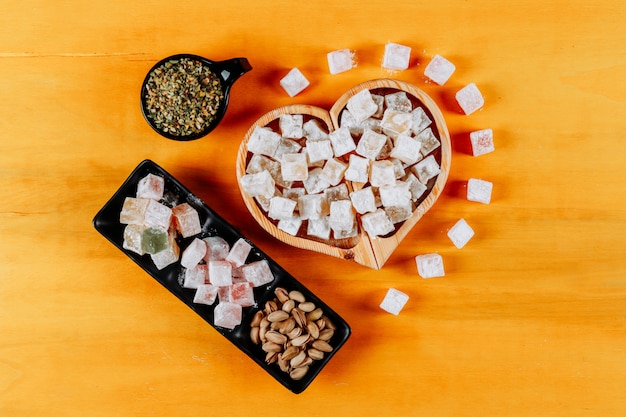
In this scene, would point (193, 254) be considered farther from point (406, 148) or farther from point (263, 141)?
point (406, 148)

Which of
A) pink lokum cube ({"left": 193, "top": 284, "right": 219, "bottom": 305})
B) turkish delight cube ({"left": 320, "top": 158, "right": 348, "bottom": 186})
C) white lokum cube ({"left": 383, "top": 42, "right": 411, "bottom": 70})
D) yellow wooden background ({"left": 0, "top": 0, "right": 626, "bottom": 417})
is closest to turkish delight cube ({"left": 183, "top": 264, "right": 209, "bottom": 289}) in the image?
pink lokum cube ({"left": 193, "top": 284, "right": 219, "bottom": 305})

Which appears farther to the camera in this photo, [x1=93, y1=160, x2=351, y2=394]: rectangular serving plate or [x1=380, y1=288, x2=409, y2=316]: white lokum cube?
[x1=380, y1=288, x2=409, y2=316]: white lokum cube

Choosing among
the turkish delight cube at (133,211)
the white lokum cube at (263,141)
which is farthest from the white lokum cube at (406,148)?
the turkish delight cube at (133,211)

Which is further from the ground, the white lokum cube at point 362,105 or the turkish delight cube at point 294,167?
the white lokum cube at point 362,105

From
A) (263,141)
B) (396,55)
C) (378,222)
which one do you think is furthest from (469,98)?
(263,141)

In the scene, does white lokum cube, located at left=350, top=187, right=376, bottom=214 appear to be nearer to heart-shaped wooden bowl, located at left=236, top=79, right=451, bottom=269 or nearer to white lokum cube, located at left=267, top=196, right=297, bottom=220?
heart-shaped wooden bowl, located at left=236, top=79, right=451, bottom=269

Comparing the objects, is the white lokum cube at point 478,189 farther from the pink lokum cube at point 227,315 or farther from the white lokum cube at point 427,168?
the pink lokum cube at point 227,315

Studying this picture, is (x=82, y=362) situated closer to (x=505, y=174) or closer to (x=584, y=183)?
(x=505, y=174)
